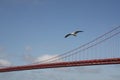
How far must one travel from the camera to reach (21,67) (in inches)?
1410

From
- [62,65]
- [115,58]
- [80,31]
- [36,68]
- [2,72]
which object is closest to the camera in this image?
[80,31]

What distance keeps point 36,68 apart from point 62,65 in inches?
149

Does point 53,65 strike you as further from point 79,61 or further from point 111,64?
point 111,64

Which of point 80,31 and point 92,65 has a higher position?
point 80,31

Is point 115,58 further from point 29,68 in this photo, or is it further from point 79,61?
point 29,68

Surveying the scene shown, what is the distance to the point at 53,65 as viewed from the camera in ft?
109

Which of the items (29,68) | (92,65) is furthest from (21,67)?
(92,65)

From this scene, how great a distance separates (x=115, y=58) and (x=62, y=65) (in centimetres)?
674

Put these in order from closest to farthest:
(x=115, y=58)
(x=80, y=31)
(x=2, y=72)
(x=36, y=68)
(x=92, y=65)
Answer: (x=80, y=31) → (x=115, y=58) → (x=92, y=65) → (x=36, y=68) → (x=2, y=72)

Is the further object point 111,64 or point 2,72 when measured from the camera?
point 2,72

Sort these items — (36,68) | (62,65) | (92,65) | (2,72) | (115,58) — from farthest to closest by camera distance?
(2,72), (36,68), (62,65), (92,65), (115,58)

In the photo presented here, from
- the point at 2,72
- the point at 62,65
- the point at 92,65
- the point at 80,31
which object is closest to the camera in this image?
the point at 80,31

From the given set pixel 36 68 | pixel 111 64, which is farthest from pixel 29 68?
pixel 111 64

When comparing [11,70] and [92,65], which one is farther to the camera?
[11,70]
